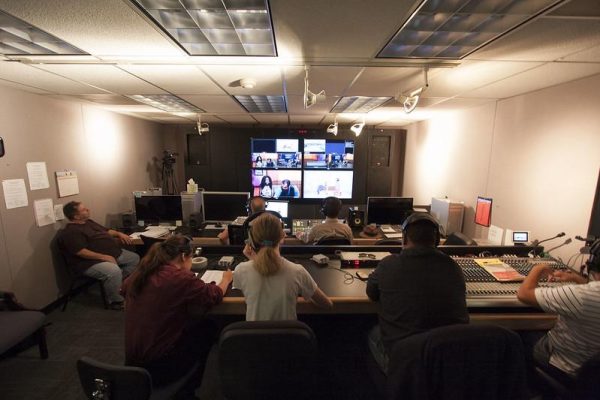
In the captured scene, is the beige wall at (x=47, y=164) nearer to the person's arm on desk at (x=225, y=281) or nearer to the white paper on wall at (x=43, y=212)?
the white paper on wall at (x=43, y=212)

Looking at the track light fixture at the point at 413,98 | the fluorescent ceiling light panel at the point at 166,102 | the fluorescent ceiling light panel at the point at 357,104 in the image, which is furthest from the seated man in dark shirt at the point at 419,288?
the fluorescent ceiling light panel at the point at 166,102

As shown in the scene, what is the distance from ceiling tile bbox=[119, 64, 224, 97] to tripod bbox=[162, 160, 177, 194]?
124 inches

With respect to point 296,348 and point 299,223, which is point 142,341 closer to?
point 296,348

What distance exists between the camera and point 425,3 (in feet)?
3.82

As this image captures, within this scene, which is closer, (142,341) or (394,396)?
(394,396)

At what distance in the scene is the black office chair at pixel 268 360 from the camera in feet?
3.37

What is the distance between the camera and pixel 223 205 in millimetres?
3740

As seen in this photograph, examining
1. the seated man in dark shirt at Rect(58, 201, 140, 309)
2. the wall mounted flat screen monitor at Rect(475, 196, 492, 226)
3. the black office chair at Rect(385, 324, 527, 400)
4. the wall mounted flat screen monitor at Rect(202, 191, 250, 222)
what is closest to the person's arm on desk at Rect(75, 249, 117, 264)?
the seated man in dark shirt at Rect(58, 201, 140, 309)

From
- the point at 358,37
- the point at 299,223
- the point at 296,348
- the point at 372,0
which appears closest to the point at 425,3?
the point at 372,0

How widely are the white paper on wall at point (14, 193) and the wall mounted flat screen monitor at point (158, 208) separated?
3.93 feet

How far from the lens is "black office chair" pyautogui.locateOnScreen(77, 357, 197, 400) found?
1.11 metres

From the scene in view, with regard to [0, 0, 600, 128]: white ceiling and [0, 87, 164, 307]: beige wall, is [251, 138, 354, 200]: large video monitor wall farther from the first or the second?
[0, 87, 164, 307]: beige wall

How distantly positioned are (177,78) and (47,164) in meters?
1.99

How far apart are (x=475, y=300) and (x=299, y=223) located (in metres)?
2.57
